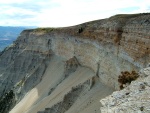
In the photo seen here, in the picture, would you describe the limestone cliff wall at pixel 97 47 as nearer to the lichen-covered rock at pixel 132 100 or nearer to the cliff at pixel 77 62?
the cliff at pixel 77 62

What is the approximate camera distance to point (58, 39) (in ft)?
234

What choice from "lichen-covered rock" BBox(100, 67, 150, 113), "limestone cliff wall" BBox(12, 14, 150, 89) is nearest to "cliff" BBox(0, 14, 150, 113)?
"limestone cliff wall" BBox(12, 14, 150, 89)

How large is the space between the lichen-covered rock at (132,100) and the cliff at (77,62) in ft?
41.8

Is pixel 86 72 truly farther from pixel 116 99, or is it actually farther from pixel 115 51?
pixel 116 99

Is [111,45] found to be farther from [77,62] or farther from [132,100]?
[132,100]

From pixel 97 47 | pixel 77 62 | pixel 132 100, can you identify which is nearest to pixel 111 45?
pixel 97 47

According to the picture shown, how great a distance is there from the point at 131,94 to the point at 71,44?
1844 inches

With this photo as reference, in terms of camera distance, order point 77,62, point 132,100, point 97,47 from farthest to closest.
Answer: point 77,62 → point 97,47 → point 132,100

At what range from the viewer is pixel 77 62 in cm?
5653

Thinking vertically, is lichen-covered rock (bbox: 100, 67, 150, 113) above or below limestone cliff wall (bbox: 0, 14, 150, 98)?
→ above

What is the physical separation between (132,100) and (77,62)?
41.9 metres

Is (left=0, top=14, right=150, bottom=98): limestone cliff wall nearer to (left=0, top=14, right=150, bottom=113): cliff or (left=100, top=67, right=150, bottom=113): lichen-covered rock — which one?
(left=0, top=14, right=150, bottom=113): cliff

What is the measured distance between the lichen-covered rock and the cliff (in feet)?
41.8

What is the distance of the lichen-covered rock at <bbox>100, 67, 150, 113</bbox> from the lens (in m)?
13.8
